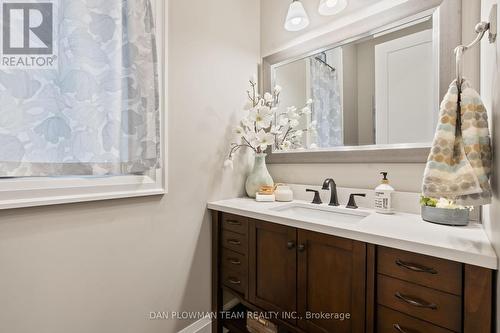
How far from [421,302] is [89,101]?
1470mm

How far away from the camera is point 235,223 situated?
143 cm

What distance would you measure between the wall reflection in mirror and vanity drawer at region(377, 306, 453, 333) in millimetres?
808

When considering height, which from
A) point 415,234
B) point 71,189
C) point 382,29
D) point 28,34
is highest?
point 382,29

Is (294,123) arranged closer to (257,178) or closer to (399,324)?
(257,178)

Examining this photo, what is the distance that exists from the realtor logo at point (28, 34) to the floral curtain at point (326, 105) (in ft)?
4.63

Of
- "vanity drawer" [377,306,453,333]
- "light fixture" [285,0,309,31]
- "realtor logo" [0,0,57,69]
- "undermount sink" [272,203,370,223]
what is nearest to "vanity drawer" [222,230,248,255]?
"undermount sink" [272,203,370,223]

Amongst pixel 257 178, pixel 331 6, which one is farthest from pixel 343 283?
pixel 331 6

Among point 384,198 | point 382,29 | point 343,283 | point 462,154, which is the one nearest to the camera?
point 462,154

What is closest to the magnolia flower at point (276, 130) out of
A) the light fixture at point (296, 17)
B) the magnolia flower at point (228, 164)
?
the magnolia flower at point (228, 164)

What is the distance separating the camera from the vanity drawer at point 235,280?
1.39m

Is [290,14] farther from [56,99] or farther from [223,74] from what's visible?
[56,99]

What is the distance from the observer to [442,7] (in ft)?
3.70

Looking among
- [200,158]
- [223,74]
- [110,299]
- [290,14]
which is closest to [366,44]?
[290,14]

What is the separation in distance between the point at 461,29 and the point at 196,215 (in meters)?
1.63
